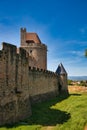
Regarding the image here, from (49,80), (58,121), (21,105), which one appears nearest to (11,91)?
(21,105)

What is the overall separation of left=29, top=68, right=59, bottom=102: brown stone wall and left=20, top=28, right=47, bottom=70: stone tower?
9.12m

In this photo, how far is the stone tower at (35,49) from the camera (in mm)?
43241

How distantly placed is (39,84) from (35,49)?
17.4 meters

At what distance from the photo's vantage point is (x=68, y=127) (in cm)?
1510

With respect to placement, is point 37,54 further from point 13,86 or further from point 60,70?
point 13,86

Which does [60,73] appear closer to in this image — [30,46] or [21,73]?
[30,46]

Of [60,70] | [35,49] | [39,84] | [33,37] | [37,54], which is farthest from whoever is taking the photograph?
[33,37]

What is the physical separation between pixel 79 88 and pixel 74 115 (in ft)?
99.3

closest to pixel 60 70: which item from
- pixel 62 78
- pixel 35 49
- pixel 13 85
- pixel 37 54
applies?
pixel 62 78

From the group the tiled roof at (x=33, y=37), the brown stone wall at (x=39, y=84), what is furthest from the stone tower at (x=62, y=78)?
the brown stone wall at (x=39, y=84)

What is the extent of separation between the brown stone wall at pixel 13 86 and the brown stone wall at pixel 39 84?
536cm

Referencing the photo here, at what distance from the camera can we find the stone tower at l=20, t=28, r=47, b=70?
43.2m

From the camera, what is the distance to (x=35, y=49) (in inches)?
1722

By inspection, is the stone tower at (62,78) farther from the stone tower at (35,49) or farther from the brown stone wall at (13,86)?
the brown stone wall at (13,86)
